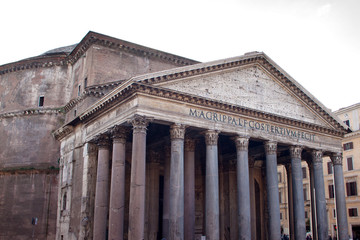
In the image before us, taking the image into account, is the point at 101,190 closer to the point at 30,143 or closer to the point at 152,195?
the point at 152,195

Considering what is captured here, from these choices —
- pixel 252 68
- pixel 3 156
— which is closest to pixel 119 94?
pixel 252 68

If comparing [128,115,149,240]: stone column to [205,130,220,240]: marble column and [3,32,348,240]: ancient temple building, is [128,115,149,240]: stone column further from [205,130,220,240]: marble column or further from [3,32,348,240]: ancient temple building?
[205,130,220,240]: marble column

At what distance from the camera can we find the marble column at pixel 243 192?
15805mm

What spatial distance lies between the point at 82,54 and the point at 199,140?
895 cm

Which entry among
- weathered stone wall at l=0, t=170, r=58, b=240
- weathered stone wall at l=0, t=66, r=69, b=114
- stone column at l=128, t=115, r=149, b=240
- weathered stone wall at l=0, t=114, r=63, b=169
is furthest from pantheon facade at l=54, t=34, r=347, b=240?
weathered stone wall at l=0, t=66, r=69, b=114

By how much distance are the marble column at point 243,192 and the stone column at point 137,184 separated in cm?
451

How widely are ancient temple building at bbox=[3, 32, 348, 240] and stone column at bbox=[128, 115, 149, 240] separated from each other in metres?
0.03

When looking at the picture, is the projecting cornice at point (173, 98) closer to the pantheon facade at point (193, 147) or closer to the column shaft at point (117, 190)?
the pantheon facade at point (193, 147)

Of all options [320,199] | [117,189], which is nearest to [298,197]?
[320,199]

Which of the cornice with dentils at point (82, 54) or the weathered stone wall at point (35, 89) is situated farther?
the weathered stone wall at point (35, 89)

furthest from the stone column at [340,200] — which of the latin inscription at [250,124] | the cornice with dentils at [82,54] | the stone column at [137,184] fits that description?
the stone column at [137,184]

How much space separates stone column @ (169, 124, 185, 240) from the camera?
13984mm

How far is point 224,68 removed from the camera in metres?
16.9

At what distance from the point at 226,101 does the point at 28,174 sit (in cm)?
1335
